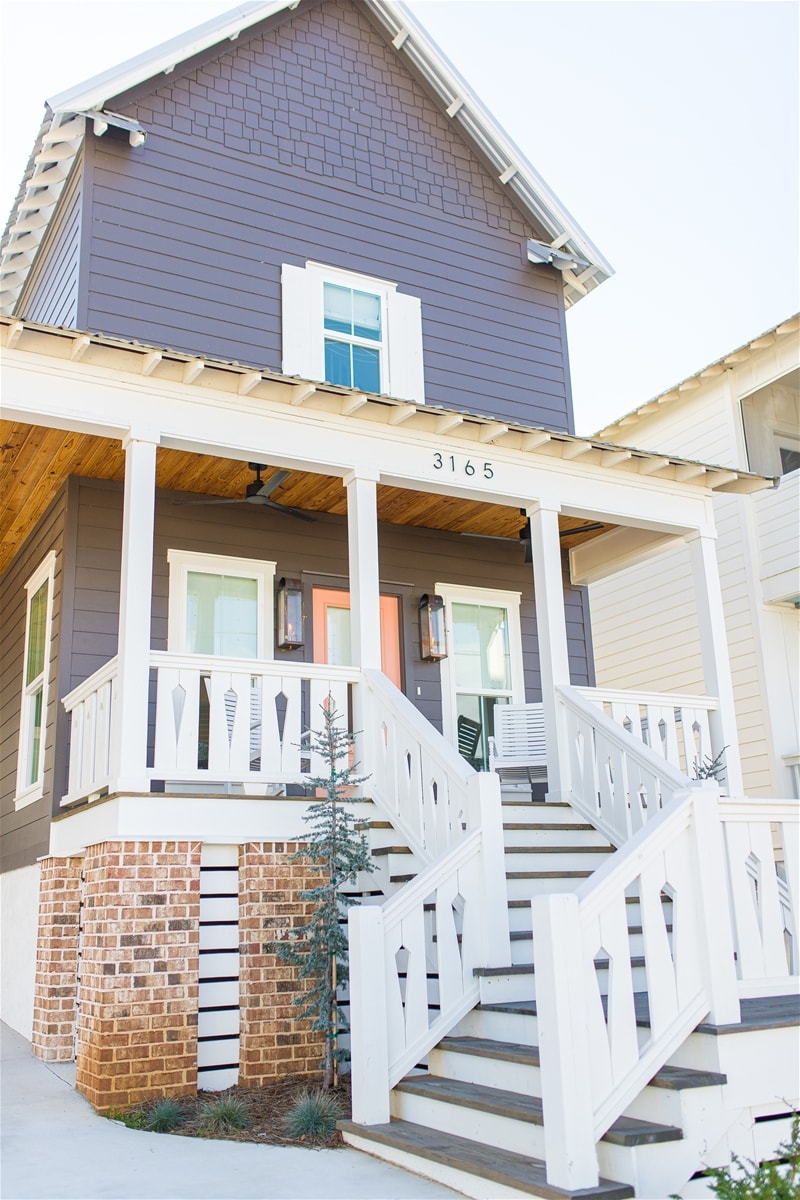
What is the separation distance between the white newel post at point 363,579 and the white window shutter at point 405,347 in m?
2.51

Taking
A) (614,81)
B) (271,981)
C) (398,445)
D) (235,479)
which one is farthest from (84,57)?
(271,981)

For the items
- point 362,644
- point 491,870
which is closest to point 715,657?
point 362,644

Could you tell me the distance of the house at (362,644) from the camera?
12.7 feet

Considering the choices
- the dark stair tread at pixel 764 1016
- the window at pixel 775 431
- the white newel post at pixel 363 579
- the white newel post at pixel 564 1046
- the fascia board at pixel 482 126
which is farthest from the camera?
the window at pixel 775 431

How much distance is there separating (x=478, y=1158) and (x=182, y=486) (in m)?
5.93

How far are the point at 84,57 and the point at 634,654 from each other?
8.97 metres

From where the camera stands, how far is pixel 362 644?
6957 millimetres

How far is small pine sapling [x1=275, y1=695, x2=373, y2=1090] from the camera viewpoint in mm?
5379

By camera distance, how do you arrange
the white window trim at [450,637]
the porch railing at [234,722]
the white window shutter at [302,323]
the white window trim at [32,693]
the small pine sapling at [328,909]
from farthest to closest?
the white window trim at [450,637] < the white window shutter at [302,323] < the white window trim at [32,693] < the porch railing at [234,722] < the small pine sapling at [328,909]

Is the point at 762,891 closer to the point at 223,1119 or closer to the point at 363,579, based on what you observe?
the point at 223,1119

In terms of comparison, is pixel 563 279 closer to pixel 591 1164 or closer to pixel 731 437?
pixel 731 437

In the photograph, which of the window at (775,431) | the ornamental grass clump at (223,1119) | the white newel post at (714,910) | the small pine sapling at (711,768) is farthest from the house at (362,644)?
the window at (775,431)

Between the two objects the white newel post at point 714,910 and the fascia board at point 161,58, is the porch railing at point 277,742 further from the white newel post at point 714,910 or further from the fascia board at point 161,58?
the fascia board at point 161,58

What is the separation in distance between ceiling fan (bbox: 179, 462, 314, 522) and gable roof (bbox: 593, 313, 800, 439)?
539 cm
